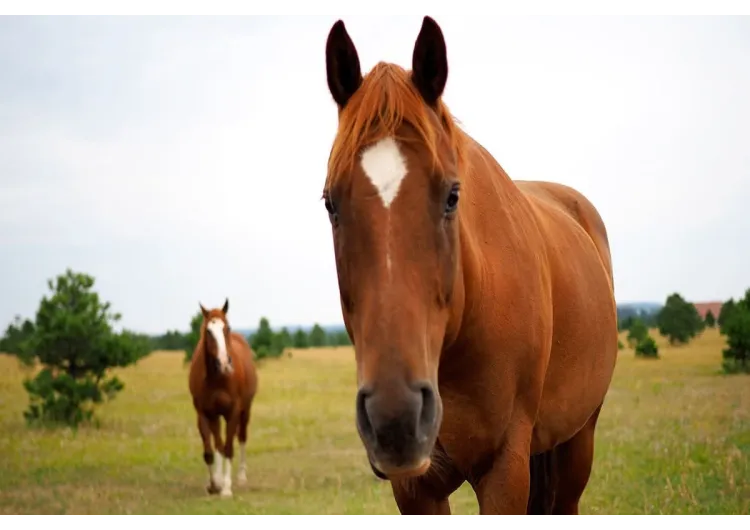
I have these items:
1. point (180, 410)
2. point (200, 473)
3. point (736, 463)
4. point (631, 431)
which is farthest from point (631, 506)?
point (180, 410)

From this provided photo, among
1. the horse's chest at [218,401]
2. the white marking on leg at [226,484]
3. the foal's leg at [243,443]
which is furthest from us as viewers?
the foal's leg at [243,443]

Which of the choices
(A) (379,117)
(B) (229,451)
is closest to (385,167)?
(A) (379,117)

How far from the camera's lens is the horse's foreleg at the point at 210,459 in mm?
5406

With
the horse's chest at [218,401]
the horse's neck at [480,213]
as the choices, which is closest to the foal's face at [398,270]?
the horse's neck at [480,213]

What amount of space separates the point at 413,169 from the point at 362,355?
1.05ft

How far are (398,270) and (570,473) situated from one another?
1437mm

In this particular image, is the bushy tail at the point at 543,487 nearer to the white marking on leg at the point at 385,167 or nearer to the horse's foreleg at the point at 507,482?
the horse's foreleg at the point at 507,482

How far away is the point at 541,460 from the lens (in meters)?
2.24

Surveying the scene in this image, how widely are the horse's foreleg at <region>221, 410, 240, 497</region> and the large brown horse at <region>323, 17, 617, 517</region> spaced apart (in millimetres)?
3975

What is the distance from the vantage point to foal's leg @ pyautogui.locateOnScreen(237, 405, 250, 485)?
5.83 meters

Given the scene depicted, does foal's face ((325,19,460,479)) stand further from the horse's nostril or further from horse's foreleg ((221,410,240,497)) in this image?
horse's foreleg ((221,410,240,497))

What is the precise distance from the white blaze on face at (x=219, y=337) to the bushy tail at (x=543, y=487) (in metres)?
3.57

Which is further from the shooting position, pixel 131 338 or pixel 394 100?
pixel 131 338
